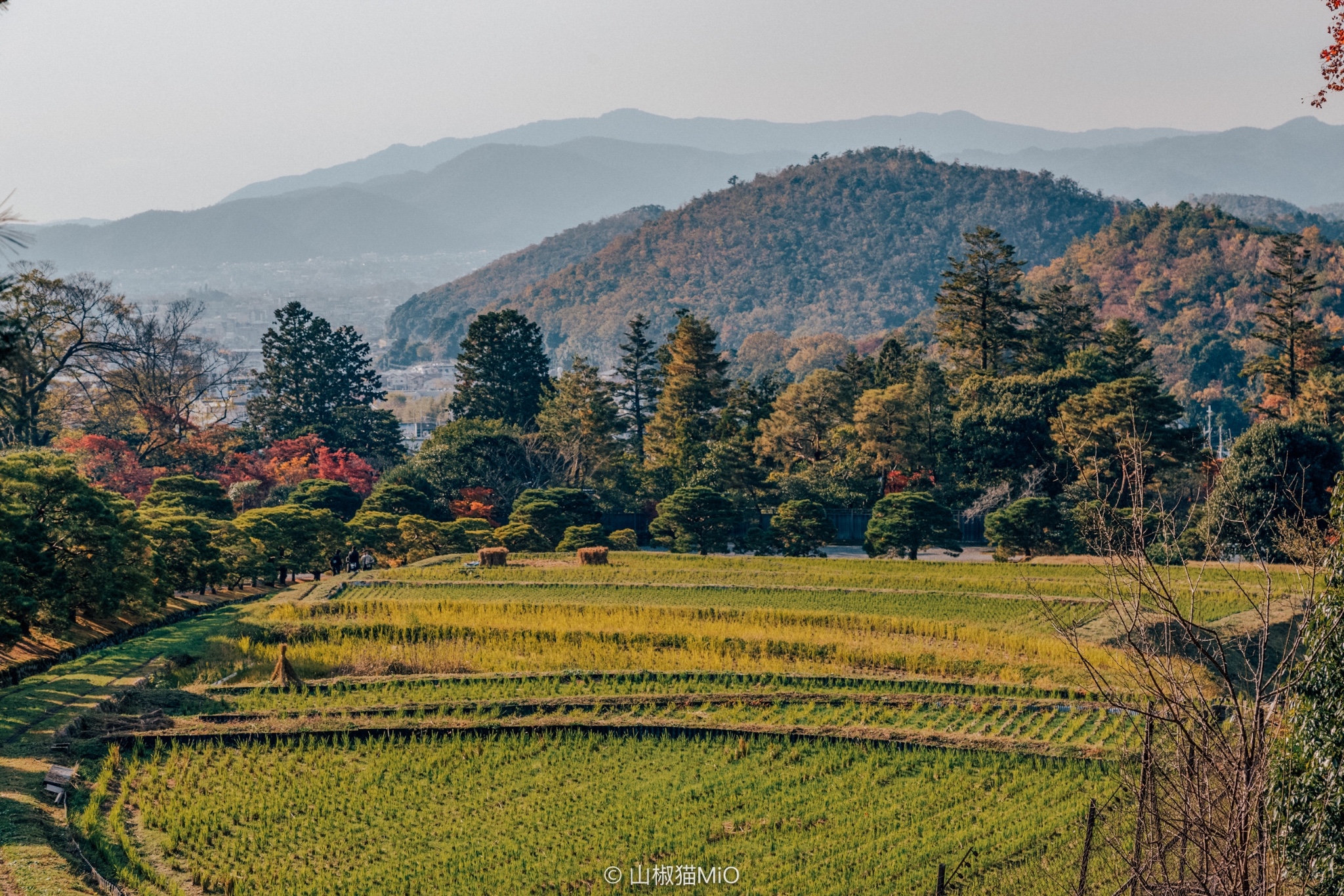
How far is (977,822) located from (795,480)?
113 feet

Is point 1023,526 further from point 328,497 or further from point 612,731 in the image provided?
point 328,497

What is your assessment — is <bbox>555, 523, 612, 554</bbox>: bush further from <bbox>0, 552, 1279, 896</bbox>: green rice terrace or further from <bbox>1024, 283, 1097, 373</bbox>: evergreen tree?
<bbox>1024, 283, 1097, 373</bbox>: evergreen tree

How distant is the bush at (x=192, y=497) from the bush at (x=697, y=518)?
16334mm

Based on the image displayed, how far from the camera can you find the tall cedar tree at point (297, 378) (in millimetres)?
60188

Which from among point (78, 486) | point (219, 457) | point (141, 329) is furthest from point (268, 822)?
point (141, 329)

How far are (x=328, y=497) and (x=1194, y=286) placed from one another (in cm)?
10504

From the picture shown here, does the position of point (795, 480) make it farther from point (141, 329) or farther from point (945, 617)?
point (141, 329)

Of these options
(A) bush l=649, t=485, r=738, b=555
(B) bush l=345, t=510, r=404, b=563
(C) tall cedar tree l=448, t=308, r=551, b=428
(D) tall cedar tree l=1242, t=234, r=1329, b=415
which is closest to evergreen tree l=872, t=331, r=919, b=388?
(A) bush l=649, t=485, r=738, b=555

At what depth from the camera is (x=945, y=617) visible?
2680 cm

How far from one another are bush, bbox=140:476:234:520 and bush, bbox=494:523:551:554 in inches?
401

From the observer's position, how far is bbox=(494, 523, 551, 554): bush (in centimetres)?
4119

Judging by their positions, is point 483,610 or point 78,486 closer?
point 78,486

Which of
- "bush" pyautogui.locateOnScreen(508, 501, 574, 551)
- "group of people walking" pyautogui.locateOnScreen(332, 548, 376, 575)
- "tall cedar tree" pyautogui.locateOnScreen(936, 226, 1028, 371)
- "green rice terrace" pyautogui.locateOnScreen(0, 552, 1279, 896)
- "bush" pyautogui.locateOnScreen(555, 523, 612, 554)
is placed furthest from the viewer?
"tall cedar tree" pyautogui.locateOnScreen(936, 226, 1028, 371)

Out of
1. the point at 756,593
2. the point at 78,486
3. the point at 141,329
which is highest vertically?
the point at 141,329
